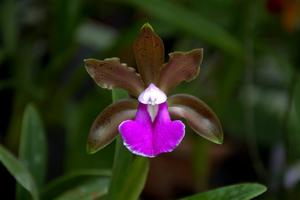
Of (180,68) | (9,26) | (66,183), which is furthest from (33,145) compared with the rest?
(9,26)

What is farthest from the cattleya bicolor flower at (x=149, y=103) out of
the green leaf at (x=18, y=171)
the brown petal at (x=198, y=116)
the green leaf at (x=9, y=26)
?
the green leaf at (x=9, y=26)

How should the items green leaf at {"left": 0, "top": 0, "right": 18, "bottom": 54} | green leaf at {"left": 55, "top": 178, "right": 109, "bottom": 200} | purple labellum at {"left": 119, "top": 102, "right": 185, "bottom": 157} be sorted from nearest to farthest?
purple labellum at {"left": 119, "top": 102, "right": 185, "bottom": 157} → green leaf at {"left": 55, "top": 178, "right": 109, "bottom": 200} → green leaf at {"left": 0, "top": 0, "right": 18, "bottom": 54}

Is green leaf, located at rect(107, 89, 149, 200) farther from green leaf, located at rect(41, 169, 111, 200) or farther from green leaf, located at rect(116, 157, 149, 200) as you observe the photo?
green leaf, located at rect(41, 169, 111, 200)

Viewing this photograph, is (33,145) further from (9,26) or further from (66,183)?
(9,26)

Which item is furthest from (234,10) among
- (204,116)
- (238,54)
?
(204,116)

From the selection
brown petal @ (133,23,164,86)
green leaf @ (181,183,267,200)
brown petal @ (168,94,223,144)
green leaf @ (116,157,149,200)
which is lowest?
green leaf @ (116,157,149,200)

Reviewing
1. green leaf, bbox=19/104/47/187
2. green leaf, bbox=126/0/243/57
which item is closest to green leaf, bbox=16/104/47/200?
green leaf, bbox=19/104/47/187
